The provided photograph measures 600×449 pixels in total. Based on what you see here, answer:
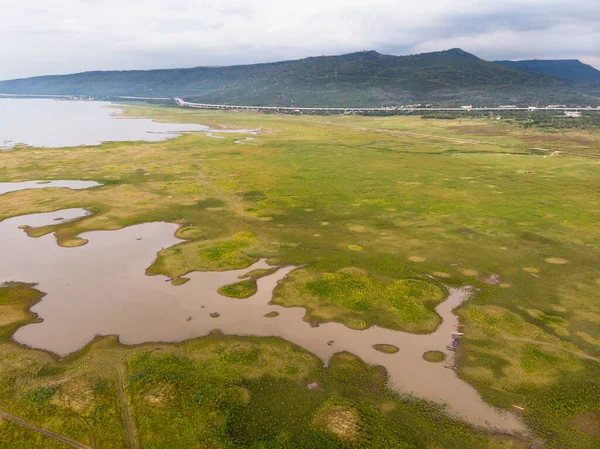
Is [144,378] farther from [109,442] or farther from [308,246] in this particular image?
[308,246]

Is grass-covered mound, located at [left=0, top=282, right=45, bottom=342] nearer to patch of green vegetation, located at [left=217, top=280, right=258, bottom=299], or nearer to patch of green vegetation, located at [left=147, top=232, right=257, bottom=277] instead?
patch of green vegetation, located at [left=147, top=232, right=257, bottom=277]

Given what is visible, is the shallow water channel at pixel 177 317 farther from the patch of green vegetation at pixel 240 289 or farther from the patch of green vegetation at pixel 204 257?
the patch of green vegetation at pixel 204 257

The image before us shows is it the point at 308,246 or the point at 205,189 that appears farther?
the point at 205,189

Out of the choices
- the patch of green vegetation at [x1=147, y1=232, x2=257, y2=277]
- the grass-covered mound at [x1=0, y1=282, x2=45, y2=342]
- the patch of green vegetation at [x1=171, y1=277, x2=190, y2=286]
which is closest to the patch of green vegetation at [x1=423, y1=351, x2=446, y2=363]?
the patch of green vegetation at [x1=147, y1=232, x2=257, y2=277]

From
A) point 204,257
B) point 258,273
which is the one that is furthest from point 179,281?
point 258,273

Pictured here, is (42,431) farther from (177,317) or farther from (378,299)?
(378,299)

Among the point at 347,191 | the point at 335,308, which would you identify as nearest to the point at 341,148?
the point at 347,191
